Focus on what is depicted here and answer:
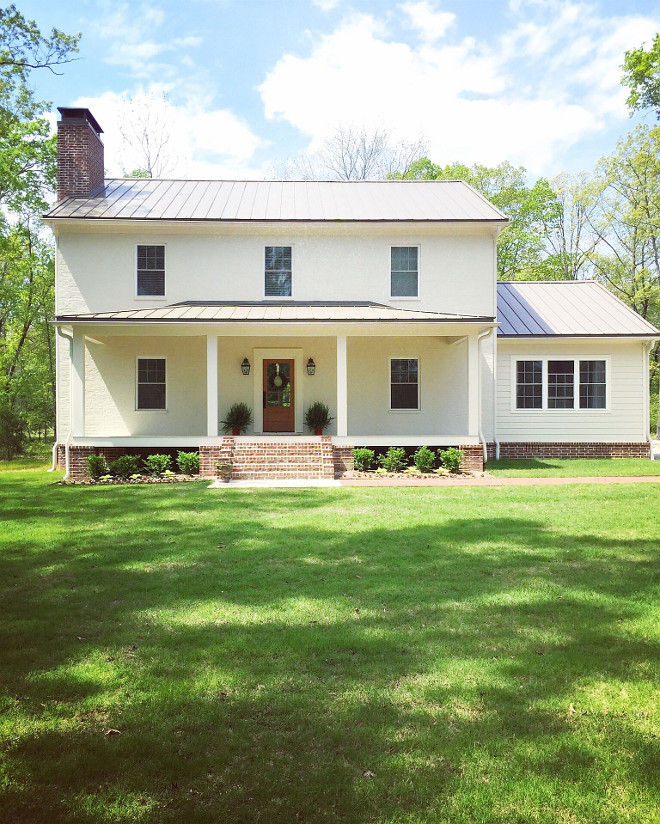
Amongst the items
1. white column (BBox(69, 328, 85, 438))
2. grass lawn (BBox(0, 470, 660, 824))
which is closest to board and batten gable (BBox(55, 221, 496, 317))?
white column (BBox(69, 328, 85, 438))

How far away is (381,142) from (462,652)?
3325 centimetres

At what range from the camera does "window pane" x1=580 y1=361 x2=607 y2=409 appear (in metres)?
→ 17.2

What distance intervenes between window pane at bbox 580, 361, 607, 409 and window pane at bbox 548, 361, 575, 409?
0.32 m

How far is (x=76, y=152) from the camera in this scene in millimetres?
17406

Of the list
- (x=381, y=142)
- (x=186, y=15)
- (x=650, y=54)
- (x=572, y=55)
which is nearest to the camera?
(x=186, y=15)

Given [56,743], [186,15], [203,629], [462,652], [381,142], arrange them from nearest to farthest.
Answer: [56,743], [462,652], [203,629], [186,15], [381,142]

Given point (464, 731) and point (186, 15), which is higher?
point (186, 15)

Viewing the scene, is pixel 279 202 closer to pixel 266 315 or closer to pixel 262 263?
pixel 262 263

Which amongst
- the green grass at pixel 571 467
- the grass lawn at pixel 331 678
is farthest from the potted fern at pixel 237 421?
the grass lawn at pixel 331 678

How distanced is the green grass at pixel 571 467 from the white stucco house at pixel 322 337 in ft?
3.08

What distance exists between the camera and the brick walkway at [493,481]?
11820 millimetres

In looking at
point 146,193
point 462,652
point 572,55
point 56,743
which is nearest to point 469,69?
point 572,55

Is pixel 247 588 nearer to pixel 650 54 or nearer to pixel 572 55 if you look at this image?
pixel 650 54

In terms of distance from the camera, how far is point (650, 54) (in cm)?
1775
